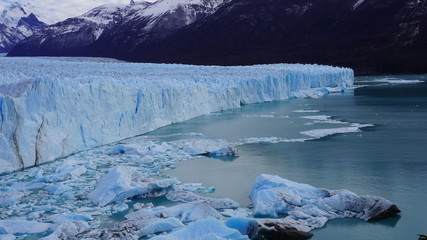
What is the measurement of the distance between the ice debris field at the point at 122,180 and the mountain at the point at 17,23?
118887mm

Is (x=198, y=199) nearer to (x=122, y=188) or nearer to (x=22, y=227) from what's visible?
(x=122, y=188)

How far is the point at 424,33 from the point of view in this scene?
149ft

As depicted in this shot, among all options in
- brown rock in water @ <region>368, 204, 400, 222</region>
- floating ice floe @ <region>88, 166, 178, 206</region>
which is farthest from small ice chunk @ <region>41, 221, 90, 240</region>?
brown rock in water @ <region>368, 204, 400, 222</region>

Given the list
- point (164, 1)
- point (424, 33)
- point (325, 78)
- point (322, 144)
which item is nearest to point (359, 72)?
point (424, 33)

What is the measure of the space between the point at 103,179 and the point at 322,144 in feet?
17.7

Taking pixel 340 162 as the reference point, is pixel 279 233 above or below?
above

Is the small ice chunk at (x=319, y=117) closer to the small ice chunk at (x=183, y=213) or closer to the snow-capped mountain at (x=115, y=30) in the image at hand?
the small ice chunk at (x=183, y=213)

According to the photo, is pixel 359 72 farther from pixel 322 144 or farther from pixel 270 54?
pixel 322 144

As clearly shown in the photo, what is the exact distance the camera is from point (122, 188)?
251 inches

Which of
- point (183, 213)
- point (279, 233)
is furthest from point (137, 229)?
point (279, 233)

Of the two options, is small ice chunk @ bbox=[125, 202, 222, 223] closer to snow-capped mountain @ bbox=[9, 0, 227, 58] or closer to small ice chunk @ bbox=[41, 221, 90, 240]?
small ice chunk @ bbox=[41, 221, 90, 240]

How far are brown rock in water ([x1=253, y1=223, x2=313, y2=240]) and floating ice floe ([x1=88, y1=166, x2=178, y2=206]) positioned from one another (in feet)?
7.08

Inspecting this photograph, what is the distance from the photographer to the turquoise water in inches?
214

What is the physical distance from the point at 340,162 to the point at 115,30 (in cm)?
7664
